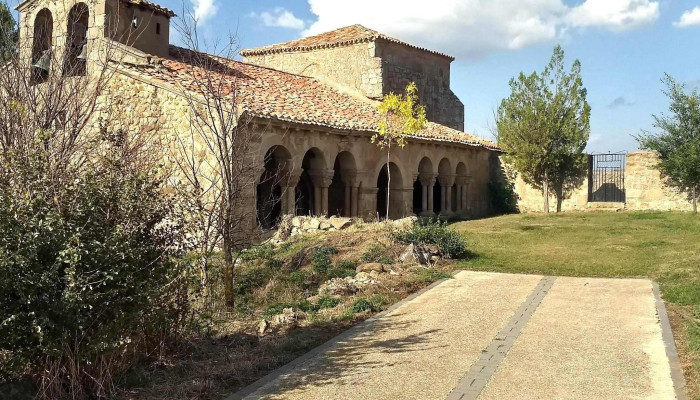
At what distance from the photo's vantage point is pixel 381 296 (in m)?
9.02

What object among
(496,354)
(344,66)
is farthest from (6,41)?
(344,66)

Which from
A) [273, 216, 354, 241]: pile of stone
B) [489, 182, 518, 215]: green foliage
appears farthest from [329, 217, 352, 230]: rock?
[489, 182, 518, 215]: green foliage

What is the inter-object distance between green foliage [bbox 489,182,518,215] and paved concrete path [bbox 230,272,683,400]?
1833cm

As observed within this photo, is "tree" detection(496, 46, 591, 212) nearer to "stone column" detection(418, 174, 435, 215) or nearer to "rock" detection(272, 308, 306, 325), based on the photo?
"stone column" detection(418, 174, 435, 215)

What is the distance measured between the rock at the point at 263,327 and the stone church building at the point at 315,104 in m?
3.33

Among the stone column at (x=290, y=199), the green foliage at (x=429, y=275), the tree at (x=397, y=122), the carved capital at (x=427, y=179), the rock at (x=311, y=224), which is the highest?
the tree at (x=397, y=122)

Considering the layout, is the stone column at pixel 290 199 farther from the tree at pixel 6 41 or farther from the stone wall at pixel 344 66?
the stone wall at pixel 344 66

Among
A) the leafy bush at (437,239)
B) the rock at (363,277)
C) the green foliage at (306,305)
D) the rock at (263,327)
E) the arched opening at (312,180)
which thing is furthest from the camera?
the arched opening at (312,180)

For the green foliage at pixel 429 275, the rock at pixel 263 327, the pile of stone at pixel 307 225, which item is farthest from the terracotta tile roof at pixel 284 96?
the rock at pixel 263 327

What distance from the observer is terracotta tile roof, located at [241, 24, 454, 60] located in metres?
24.5

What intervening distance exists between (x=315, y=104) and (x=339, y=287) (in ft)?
35.6

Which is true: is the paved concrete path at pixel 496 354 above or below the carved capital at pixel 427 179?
below

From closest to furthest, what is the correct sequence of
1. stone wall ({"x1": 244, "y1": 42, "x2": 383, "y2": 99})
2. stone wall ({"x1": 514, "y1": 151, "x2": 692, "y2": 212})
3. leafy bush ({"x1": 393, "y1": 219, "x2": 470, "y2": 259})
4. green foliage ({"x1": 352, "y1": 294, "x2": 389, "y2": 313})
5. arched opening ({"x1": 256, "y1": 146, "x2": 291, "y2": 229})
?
green foliage ({"x1": 352, "y1": 294, "x2": 389, "y2": 313}) → leafy bush ({"x1": 393, "y1": 219, "x2": 470, "y2": 259}) → arched opening ({"x1": 256, "y1": 146, "x2": 291, "y2": 229}) → stone wall ({"x1": 244, "y1": 42, "x2": 383, "y2": 99}) → stone wall ({"x1": 514, "y1": 151, "x2": 692, "y2": 212})

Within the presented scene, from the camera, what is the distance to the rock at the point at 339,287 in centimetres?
950
